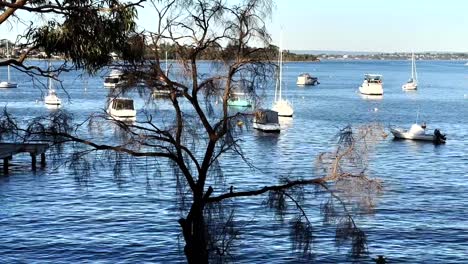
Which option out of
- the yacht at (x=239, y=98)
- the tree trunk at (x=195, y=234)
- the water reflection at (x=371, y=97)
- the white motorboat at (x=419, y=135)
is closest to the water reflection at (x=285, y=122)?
the white motorboat at (x=419, y=135)

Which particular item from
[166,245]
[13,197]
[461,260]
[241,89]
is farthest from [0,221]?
[241,89]

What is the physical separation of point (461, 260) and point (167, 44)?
21407 mm

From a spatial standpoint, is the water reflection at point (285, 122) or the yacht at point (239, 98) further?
the water reflection at point (285, 122)

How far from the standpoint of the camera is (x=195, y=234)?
17969 millimetres

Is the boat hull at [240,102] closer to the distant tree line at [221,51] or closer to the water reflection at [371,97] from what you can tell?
the distant tree line at [221,51]

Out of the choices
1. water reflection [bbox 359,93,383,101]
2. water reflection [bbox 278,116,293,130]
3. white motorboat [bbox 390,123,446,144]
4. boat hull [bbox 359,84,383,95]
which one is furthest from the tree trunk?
boat hull [bbox 359,84,383,95]

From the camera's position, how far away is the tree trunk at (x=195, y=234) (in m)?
17.9

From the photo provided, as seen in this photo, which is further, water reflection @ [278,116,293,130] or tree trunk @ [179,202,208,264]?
water reflection @ [278,116,293,130]

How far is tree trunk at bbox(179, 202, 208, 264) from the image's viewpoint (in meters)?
17.9

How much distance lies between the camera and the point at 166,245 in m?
37.1

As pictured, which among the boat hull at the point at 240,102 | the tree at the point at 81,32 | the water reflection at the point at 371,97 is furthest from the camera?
the water reflection at the point at 371,97

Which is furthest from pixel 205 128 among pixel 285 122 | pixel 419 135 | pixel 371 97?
pixel 371 97

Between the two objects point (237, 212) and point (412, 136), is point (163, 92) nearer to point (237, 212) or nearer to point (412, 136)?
point (237, 212)

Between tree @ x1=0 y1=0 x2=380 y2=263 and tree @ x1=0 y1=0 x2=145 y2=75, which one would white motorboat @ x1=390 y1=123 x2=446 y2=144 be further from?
tree @ x1=0 y1=0 x2=145 y2=75
